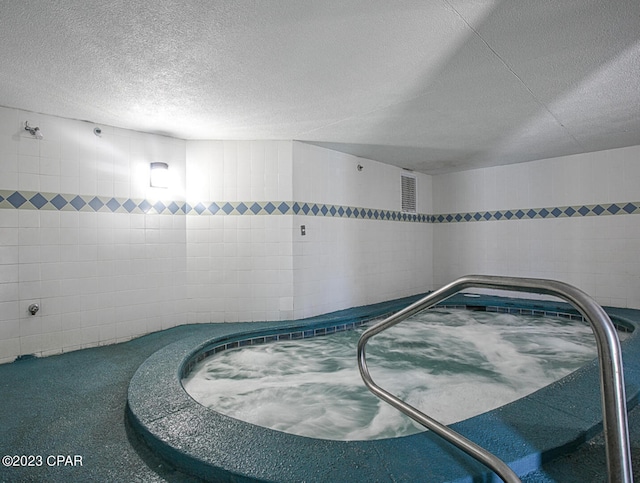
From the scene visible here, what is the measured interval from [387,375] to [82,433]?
2199 mm

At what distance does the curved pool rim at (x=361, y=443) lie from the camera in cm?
131

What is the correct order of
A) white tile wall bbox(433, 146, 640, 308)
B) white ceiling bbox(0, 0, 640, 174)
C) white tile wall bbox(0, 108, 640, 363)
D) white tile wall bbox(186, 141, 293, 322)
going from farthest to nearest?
white tile wall bbox(433, 146, 640, 308), white tile wall bbox(186, 141, 293, 322), white tile wall bbox(0, 108, 640, 363), white ceiling bbox(0, 0, 640, 174)

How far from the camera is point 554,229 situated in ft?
16.6

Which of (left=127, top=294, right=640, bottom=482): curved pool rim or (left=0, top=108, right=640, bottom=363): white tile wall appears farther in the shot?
(left=0, top=108, right=640, bottom=363): white tile wall

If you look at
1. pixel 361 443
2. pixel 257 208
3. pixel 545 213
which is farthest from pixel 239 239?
pixel 545 213

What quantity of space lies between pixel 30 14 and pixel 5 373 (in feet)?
8.12

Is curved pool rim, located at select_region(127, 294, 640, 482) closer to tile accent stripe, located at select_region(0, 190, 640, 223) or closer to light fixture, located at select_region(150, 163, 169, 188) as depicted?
tile accent stripe, located at select_region(0, 190, 640, 223)

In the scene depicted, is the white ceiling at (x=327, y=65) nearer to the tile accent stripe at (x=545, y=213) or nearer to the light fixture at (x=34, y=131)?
the light fixture at (x=34, y=131)

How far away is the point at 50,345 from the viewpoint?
10.2 ft

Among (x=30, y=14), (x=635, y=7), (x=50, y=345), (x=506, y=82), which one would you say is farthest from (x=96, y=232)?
(x=635, y=7)

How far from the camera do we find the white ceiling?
5.91 ft

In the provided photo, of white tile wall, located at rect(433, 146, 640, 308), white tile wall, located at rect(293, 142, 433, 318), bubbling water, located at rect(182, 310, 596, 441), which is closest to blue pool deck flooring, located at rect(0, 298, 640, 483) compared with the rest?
bubbling water, located at rect(182, 310, 596, 441)

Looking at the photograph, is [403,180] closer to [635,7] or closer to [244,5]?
[635,7]

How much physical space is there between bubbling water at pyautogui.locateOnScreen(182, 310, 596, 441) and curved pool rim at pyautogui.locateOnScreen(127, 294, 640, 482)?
0.63m
